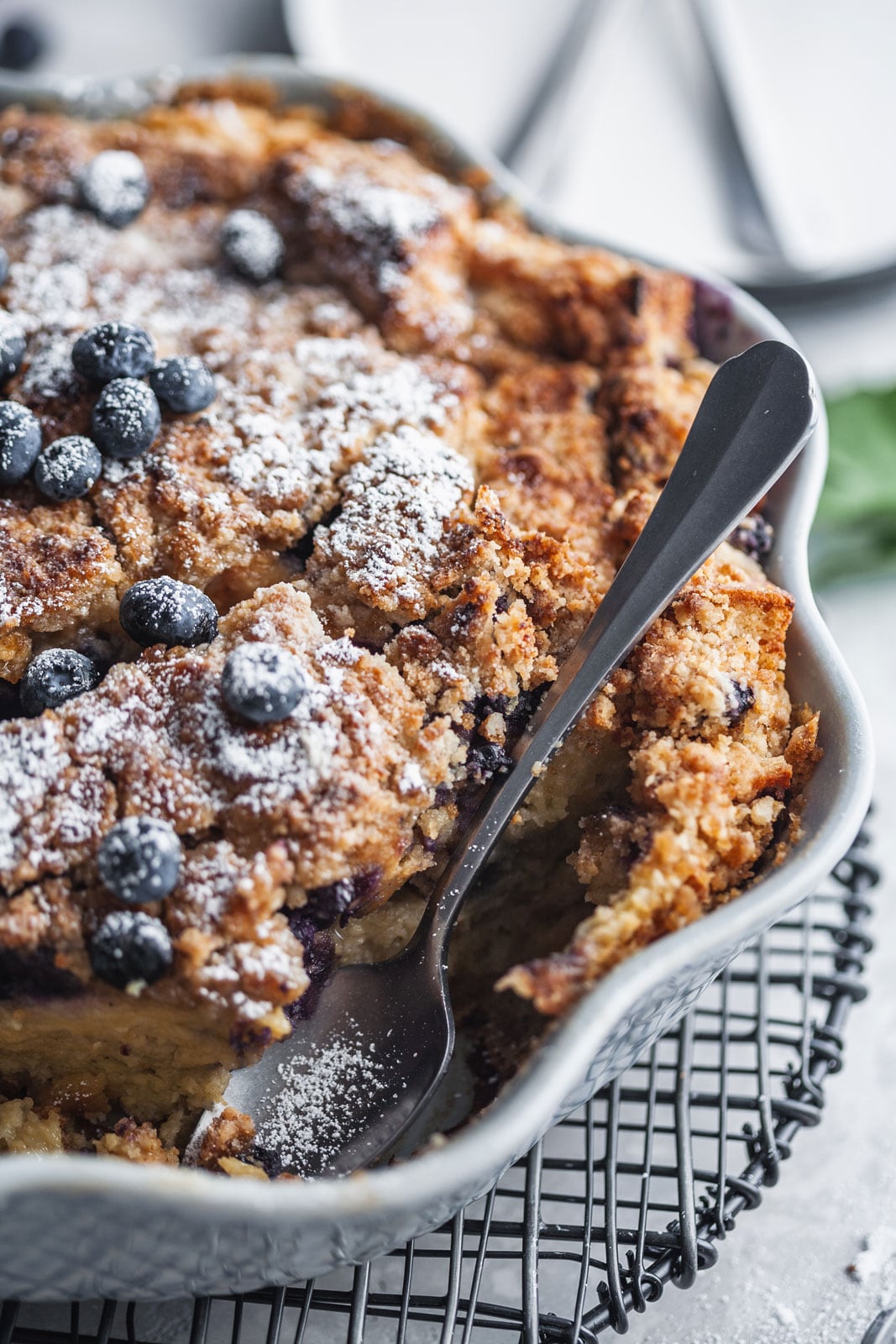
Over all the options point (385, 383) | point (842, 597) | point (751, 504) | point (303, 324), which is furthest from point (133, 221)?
point (842, 597)

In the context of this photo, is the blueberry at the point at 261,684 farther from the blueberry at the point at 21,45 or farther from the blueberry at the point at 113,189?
the blueberry at the point at 21,45

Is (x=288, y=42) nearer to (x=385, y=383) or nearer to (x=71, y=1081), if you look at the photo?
(x=385, y=383)

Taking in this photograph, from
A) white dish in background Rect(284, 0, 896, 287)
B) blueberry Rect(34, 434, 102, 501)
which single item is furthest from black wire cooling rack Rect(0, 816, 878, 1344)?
white dish in background Rect(284, 0, 896, 287)

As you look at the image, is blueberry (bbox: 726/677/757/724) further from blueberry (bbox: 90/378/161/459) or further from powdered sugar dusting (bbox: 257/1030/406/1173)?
blueberry (bbox: 90/378/161/459)

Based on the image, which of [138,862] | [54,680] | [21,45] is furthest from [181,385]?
[21,45]

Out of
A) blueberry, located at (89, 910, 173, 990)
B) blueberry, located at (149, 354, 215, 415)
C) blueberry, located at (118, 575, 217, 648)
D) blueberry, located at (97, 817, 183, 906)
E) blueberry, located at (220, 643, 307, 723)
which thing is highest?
blueberry, located at (149, 354, 215, 415)
